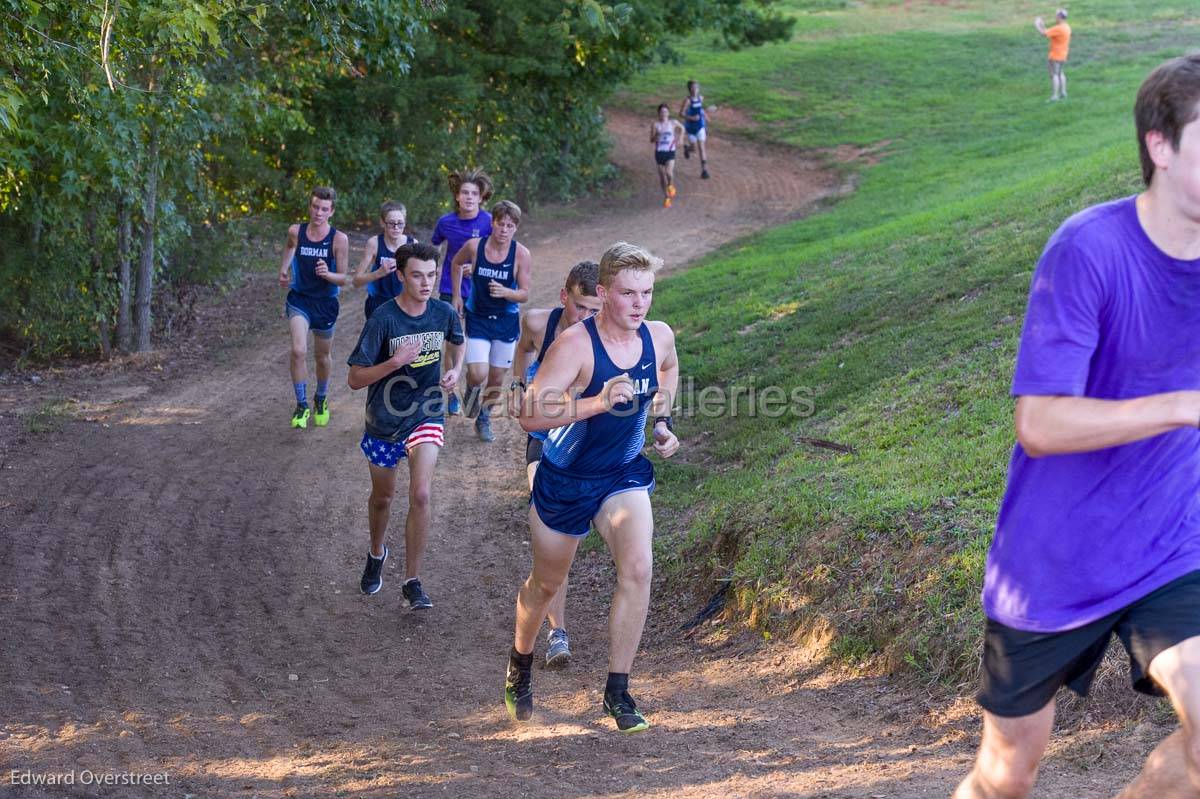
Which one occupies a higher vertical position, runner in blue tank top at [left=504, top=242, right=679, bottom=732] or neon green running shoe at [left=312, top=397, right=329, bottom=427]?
runner in blue tank top at [left=504, top=242, right=679, bottom=732]

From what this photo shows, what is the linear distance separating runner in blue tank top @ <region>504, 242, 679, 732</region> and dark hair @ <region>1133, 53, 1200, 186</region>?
2.43 metres

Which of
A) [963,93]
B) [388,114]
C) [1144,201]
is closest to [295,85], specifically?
[388,114]

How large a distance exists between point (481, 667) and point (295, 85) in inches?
411

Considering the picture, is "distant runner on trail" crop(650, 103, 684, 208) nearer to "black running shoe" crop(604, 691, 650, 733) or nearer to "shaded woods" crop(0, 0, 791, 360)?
"shaded woods" crop(0, 0, 791, 360)

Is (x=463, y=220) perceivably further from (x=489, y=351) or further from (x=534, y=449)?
(x=534, y=449)

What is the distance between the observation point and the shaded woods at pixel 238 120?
921cm

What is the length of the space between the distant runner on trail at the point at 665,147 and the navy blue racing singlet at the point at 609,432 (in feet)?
63.0

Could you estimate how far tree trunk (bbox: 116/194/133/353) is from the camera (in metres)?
13.6

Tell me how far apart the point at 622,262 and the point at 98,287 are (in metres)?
10.4

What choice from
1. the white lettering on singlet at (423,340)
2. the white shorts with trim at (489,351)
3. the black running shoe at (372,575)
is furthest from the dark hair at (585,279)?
the white shorts with trim at (489,351)

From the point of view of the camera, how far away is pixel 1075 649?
3131 millimetres

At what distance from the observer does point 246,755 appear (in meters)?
5.69

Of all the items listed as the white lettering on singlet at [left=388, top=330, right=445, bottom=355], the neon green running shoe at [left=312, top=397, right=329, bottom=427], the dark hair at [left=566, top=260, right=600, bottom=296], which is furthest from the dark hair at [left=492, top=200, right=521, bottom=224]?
the dark hair at [left=566, top=260, right=600, bottom=296]

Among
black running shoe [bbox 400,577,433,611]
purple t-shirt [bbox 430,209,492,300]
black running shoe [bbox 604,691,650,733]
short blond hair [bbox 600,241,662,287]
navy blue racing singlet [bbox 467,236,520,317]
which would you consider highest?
short blond hair [bbox 600,241,662,287]
